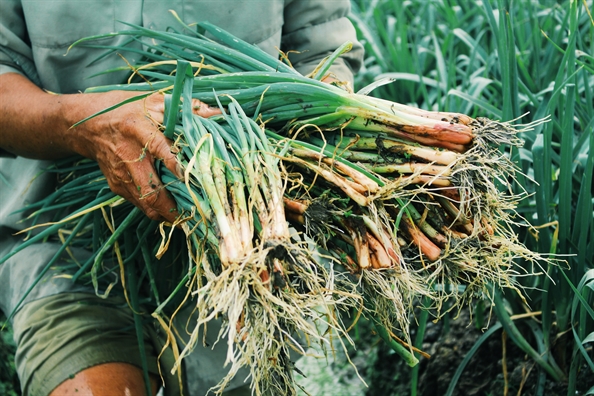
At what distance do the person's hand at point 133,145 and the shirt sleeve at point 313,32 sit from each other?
22.1 inches

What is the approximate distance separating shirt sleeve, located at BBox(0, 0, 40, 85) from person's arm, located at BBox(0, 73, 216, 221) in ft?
0.18

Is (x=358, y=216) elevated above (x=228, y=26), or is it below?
below

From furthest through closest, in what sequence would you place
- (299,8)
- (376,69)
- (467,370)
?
(376,69)
(467,370)
(299,8)

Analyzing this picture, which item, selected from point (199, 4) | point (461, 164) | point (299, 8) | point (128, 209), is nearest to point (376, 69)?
point (299, 8)

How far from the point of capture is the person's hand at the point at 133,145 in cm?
123

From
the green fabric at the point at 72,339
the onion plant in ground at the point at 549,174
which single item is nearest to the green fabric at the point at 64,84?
the green fabric at the point at 72,339

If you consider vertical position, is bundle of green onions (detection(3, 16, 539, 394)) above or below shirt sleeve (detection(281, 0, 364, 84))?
below

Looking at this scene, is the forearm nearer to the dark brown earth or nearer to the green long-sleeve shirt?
the green long-sleeve shirt

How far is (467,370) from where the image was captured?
1997 mm

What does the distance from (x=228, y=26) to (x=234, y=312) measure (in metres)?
0.89

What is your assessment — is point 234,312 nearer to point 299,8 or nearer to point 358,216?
point 358,216

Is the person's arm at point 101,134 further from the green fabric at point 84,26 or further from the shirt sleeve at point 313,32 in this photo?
the shirt sleeve at point 313,32

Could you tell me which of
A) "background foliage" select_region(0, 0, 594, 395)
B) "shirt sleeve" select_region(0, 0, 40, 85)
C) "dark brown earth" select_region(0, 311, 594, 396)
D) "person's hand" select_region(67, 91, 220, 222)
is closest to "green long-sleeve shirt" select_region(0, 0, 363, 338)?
"shirt sleeve" select_region(0, 0, 40, 85)

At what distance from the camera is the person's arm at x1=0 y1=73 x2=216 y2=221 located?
1.24m
